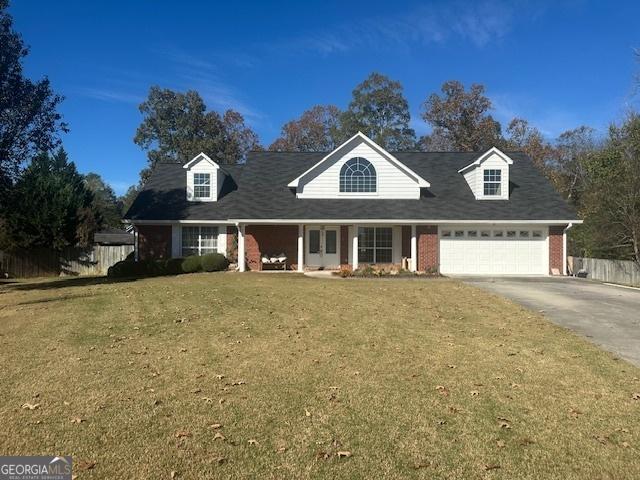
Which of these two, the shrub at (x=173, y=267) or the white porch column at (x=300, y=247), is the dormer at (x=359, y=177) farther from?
the shrub at (x=173, y=267)

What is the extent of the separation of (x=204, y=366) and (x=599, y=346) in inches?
286

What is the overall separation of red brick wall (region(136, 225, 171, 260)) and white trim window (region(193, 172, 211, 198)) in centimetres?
269

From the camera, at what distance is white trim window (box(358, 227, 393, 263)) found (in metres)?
24.6

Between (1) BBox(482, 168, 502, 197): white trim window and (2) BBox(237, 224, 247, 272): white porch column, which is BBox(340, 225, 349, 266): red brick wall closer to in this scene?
(2) BBox(237, 224, 247, 272): white porch column

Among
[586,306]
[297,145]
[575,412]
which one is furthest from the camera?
[297,145]

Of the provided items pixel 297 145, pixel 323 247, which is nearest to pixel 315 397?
pixel 323 247

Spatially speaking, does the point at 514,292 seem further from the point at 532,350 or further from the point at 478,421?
the point at 478,421

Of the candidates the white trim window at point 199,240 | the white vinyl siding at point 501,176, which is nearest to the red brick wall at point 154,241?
the white trim window at point 199,240

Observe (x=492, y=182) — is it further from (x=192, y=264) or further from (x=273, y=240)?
(x=192, y=264)

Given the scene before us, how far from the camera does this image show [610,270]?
24.1 metres

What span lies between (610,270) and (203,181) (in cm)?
2213

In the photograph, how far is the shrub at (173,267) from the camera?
75.9 feet

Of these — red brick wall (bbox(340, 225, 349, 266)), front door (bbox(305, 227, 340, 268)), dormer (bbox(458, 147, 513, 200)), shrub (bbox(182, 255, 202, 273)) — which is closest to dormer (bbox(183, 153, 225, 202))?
shrub (bbox(182, 255, 202, 273))

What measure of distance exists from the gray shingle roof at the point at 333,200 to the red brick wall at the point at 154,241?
701 mm
